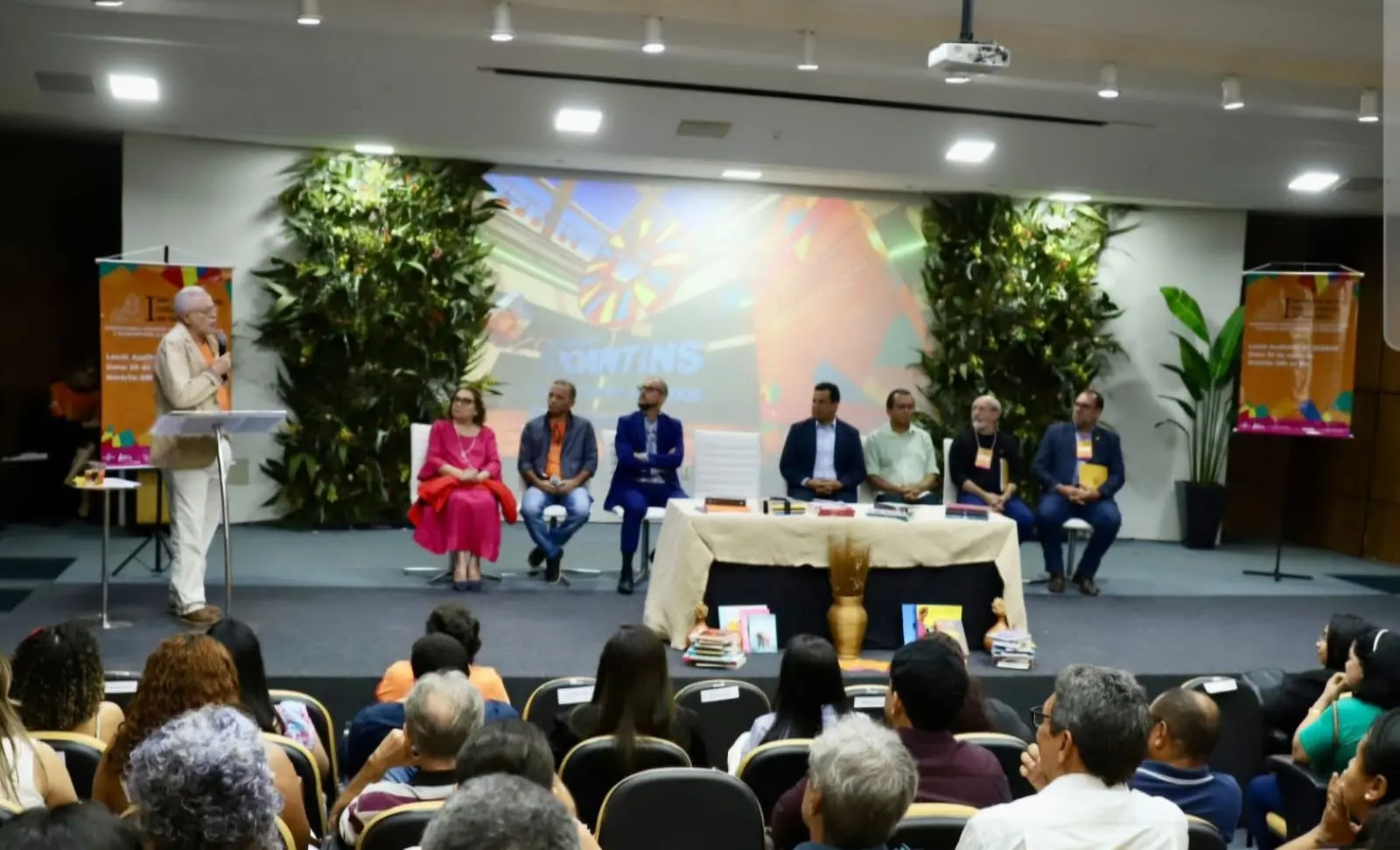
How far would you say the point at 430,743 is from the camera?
257 centimetres

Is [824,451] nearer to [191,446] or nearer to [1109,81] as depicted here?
[1109,81]

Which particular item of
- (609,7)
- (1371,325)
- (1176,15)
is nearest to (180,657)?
(609,7)

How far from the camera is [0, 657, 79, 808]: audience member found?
2.38 meters

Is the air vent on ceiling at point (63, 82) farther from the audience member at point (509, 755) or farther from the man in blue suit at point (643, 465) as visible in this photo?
the audience member at point (509, 755)

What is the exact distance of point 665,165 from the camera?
29.4ft

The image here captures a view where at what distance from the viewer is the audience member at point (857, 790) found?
6.88 ft

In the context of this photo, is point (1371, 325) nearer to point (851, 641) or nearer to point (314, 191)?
point (851, 641)

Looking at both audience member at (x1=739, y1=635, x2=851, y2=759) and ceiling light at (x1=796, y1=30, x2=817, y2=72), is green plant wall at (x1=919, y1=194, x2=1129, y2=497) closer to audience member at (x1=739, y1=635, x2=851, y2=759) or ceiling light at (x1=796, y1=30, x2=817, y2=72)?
ceiling light at (x1=796, y1=30, x2=817, y2=72)

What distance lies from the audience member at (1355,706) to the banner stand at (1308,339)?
4.92 m

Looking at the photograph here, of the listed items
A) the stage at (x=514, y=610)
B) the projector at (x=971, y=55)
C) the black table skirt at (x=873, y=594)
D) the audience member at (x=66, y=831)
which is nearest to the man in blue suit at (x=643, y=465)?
the stage at (x=514, y=610)

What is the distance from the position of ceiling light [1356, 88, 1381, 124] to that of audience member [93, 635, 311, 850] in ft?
22.2

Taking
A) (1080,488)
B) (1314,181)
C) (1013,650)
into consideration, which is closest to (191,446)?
(1013,650)

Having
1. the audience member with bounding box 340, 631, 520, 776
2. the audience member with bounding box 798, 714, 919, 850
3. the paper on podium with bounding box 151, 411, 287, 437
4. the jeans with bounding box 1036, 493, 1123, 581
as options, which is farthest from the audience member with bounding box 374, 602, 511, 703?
the jeans with bounding box 1036, 493, 1123, 581

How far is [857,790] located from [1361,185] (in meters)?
8.74
